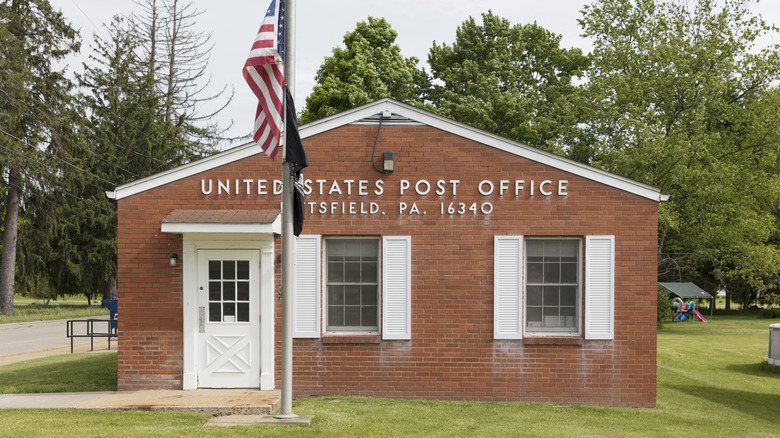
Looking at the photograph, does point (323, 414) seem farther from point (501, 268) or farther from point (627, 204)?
point (627, 204)

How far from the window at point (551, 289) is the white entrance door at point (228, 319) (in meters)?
4.31

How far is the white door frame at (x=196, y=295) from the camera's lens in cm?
999

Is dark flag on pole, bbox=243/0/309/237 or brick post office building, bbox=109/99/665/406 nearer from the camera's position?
dark flag on pole, bbox=243/0/309/237

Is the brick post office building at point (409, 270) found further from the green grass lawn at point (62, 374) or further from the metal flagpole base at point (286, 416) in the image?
the metal flagpole base at point (286, 416)

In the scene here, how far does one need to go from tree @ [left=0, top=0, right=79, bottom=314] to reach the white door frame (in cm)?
2410

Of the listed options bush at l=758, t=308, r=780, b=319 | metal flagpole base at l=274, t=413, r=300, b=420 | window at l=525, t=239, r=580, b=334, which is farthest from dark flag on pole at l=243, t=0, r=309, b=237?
bush at l=758, t=308, r=780, b=319

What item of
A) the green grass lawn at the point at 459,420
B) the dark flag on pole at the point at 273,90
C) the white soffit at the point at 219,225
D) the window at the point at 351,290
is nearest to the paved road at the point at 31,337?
the green grass lawn at the point at 459,420

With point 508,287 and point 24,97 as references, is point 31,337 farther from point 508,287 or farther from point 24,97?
point 508,287

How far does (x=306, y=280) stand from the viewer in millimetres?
10273

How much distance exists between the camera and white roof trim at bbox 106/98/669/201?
10.2 metres

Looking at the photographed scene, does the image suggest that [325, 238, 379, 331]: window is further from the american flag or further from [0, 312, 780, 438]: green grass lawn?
the american flag

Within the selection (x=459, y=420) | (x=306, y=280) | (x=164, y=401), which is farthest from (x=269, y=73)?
(x=459, y=420)

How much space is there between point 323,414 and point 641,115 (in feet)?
79.0

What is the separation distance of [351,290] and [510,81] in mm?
26050
